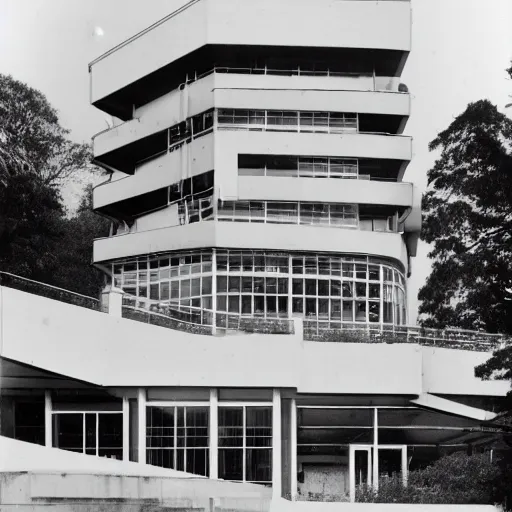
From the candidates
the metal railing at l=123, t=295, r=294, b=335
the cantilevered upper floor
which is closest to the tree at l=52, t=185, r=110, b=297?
the cantilevered upper floor

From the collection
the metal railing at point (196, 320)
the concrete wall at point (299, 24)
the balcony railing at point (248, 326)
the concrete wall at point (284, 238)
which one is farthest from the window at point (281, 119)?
the metal railing at point (196, 320)

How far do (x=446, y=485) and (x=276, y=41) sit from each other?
65.0ft

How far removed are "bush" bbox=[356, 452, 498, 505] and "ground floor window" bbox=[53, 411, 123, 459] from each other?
25.7ft

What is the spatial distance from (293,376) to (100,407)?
6.13 metres

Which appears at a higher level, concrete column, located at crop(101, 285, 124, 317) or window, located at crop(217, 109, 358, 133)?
window, located at crop(217, 109, 358, 133)

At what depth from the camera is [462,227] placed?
4397 cm

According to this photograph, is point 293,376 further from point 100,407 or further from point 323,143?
point 323,143

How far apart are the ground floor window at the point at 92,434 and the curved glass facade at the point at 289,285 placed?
24.8ft

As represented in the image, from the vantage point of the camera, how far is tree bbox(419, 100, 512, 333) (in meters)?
37.7

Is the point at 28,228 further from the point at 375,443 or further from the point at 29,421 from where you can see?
the point at 375,443

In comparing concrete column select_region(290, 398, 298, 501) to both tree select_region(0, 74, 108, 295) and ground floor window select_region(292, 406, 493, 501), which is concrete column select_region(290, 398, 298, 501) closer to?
ground floor window select_region(292, 406, 493, 501)

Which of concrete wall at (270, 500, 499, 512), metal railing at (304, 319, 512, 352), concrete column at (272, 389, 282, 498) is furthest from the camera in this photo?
metal railing at (304, 319, 512, 352)

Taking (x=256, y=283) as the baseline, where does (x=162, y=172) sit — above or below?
above

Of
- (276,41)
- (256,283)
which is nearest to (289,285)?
(256,283)
